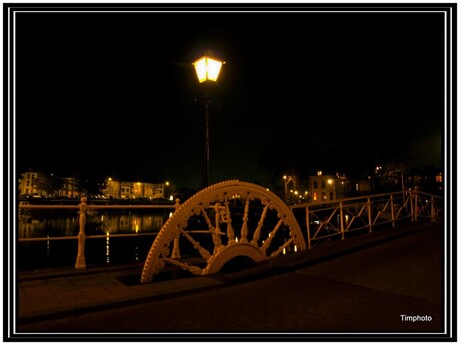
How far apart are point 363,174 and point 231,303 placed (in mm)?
45490

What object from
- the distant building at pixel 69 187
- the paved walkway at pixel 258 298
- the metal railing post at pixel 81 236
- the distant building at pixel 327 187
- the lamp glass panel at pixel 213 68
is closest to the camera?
the paved walkway at pixel 258 298

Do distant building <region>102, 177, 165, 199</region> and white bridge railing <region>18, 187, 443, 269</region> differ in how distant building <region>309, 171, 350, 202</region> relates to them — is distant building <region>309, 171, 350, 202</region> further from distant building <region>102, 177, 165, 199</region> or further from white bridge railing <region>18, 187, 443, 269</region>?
distant building <region>102, 177, 165, 199</region>

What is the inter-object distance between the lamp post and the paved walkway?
2.81 m

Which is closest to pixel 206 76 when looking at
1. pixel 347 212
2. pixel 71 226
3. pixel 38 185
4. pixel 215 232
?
pixel 215 232

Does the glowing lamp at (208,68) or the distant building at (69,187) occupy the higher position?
the glowing lamp at (208,68)

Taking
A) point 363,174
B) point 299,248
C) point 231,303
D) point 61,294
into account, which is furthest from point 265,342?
point 363,174

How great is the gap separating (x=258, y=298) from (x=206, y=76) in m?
5.43

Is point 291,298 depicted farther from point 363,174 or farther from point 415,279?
point 363,174

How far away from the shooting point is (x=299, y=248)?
8641 mm

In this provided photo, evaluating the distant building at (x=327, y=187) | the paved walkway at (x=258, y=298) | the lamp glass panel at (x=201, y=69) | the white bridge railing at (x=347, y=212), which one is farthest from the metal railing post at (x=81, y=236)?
the distant building at (x=327, y=187)

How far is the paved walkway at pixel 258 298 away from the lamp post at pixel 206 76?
2.81m

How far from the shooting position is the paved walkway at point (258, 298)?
4414 mm

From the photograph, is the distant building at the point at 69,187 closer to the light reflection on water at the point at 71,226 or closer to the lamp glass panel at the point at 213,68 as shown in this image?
the light reflection on water at the point at 71,226

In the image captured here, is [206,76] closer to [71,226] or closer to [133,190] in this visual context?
[71,226]
